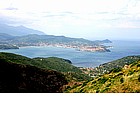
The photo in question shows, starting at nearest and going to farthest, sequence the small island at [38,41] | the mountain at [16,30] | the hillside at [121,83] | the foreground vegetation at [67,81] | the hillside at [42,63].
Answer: the hillside at [121,83]
the foreground vegetation at [67,81]
the mountain at [16,30]
the small island at [38,41]
the hillside at [42,63]

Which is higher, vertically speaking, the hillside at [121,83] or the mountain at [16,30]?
Result: the mountain at [16,30]

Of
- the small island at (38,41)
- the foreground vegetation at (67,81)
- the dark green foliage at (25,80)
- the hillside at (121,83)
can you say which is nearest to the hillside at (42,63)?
the foreground vegetation at (67,81)

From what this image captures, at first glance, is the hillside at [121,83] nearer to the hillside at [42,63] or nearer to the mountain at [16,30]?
the mountain at [16,30]

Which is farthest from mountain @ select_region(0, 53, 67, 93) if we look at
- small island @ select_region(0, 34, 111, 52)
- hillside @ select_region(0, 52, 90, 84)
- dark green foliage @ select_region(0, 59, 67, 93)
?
hillside @ select_region(0, 52, 90, 84)

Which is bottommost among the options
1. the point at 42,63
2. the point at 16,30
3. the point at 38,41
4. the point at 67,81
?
the point at 42,63

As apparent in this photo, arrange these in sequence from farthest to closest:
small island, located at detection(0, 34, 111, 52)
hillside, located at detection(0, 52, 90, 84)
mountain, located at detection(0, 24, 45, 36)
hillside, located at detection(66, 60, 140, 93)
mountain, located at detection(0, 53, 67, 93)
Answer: hillside, located at detection(0, 52, 90, 84) < small island, located at detection(0, 34, 111, 52) < mountain, located at detection(0, 53, 67, 93) < mountain, located at detection(0, 24, 45, 36) < hillside, located at detection(66, 60, 140, 93)

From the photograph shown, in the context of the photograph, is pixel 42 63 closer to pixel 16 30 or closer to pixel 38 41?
pixel 38 41

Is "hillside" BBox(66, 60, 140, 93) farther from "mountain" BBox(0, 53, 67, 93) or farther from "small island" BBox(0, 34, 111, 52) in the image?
"small island" BBox(0, 34, 111, 52)

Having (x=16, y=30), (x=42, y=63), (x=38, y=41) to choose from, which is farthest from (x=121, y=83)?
(x=42, y=63)

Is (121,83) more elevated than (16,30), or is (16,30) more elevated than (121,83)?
(16,30)
